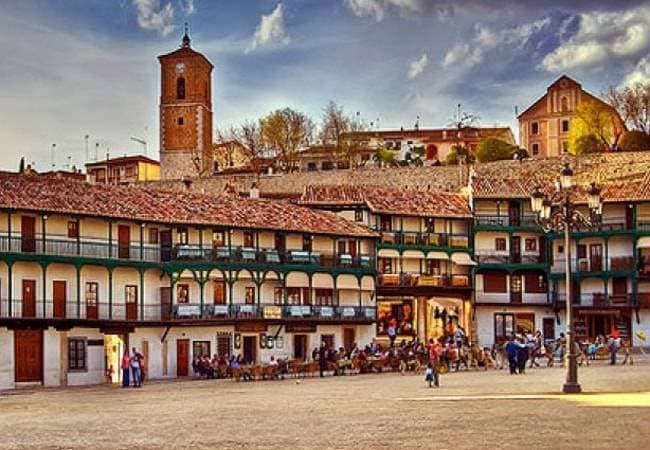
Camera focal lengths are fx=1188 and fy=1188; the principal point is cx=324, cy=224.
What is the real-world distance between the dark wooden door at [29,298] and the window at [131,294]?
4699mm

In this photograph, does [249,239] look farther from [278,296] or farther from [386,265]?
[386,265]

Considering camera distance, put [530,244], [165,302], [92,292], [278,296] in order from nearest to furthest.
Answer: [92,292]
[165,302]
[278,296]
[530,244]

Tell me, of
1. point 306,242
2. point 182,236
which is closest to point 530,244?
point 306,242

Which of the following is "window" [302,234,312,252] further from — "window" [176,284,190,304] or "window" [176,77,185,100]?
"window" [176,77,185,100]

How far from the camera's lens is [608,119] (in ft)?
316

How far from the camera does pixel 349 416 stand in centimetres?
2466

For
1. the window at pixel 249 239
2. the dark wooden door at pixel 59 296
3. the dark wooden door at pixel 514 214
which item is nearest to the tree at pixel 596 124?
the dark wooden door at pixel 514 214

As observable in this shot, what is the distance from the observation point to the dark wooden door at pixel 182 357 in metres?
52.4

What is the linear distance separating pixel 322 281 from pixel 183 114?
4875 centimetres

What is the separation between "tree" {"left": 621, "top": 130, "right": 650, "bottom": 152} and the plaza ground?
5317 cm

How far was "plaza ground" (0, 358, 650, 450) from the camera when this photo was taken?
19.8 metres

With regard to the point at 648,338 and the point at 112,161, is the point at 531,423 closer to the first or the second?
the point at 648,338

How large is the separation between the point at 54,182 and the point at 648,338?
3298 cm

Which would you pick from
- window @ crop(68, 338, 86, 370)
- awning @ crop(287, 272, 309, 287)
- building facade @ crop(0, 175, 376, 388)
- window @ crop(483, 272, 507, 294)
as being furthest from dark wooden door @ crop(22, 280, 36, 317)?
window @ crop(483, 272, 507, 294)
